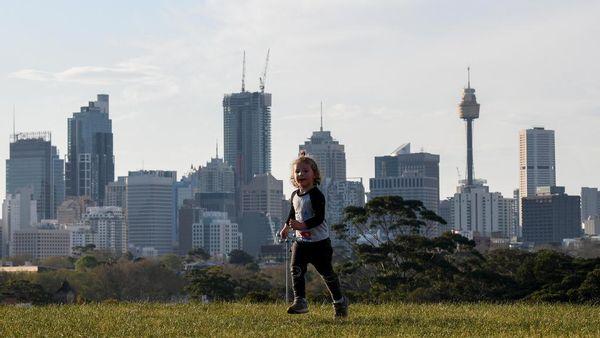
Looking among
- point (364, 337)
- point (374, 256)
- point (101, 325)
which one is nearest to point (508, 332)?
point (364, 337)

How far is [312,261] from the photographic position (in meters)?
17.1

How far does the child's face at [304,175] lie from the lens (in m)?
17.1

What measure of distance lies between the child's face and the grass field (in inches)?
60.4

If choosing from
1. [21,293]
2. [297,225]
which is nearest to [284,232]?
[297,225]

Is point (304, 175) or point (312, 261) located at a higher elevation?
point (304, 175)

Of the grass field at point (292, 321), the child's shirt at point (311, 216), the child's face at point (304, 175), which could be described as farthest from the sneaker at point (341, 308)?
the child's face at point (304, 175)

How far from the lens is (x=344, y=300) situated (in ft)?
Answer: 55.6

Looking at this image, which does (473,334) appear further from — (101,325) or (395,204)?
(395,204)

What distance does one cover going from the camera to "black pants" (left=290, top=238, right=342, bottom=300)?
17.0 m

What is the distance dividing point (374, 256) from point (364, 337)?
51322 mm

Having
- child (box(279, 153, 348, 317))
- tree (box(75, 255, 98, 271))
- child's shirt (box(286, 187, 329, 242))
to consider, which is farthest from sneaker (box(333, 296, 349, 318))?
tree (box(75, 255, 98, 271))

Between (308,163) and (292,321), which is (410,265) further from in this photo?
(292,321)

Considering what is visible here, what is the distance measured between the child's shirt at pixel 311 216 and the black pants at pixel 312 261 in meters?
0.08

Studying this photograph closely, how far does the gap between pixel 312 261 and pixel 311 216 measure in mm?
520
